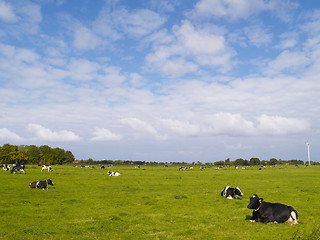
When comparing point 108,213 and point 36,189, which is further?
point 36,189

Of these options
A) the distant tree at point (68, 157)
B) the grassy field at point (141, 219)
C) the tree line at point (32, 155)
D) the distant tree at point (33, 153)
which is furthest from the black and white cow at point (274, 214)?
the distant tree at point (68, 157)

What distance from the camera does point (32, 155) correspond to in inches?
5261

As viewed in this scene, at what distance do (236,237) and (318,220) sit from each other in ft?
18.3

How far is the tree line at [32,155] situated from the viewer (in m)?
111

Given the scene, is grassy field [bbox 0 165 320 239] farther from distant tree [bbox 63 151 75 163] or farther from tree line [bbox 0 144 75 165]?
distant tree [bbox 63 151 75 163]

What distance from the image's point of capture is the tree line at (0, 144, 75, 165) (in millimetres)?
110812

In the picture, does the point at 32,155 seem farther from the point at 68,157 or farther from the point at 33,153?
the point at 68,157

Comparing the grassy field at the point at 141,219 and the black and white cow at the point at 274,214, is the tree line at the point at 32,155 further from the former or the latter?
the black and white cow at the point at 274,214

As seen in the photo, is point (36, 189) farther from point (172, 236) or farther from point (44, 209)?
point (172, 236)

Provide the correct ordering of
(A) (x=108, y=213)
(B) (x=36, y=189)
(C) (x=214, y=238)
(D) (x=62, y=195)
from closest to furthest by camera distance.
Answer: (C) (x=214, y=238)
(A) (x=108, y=213)
(D) (x=62, y=195)
(B) (x=36, y=189)

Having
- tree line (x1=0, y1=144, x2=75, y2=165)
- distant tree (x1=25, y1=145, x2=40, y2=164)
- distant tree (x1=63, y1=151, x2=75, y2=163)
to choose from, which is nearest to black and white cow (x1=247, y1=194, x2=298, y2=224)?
tree line (x1=0, y1=144, x2=75, y2=165)

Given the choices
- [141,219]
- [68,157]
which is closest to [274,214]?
[141,219]

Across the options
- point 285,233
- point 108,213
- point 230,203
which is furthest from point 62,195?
point 285,233

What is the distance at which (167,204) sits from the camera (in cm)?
1708
